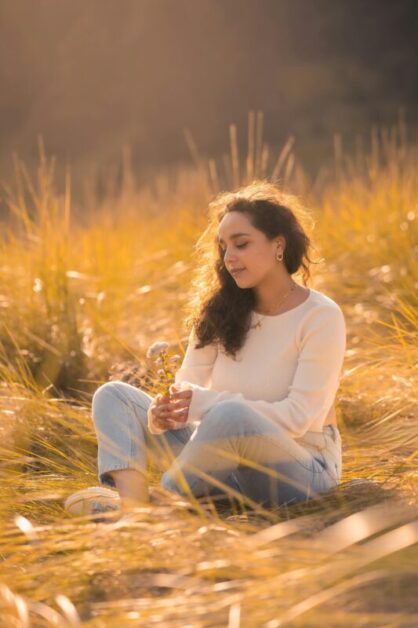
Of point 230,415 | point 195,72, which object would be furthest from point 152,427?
point 195,72

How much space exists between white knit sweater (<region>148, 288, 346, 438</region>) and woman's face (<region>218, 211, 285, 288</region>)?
0.42 ft

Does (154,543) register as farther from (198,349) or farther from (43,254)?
(43,254)

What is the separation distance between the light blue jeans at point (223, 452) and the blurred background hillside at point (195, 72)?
1731 cm

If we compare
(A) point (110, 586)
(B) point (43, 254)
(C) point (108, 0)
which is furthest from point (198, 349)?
(C) point (108, 0)

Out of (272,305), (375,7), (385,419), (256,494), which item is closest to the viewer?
(256,494)

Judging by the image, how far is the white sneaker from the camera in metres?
2.78

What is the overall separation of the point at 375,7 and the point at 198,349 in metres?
19.5

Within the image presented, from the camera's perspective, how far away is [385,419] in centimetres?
362

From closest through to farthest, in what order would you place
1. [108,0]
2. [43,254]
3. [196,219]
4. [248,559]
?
[248,559], [43,254], [196,219], [108,0]

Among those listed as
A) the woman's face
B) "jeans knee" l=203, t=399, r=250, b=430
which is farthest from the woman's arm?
"jeans knee" l=203, t=399, r=250, b=430

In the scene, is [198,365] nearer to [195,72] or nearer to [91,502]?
[91,502]

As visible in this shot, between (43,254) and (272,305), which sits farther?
(43,254)

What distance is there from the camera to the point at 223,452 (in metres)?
2.74

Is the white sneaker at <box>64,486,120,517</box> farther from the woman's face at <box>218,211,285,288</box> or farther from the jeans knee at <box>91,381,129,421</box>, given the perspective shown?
the woman's face at <box>218,211,285,288</box>
